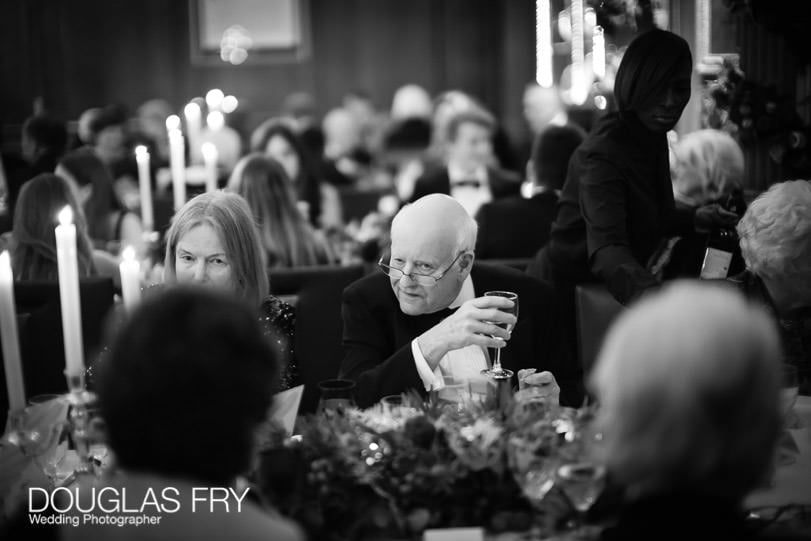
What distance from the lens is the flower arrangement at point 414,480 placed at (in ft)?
5.56

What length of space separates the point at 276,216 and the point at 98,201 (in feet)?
3.91

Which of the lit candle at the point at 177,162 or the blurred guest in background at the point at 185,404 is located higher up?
the lit candle at the point at 177,162

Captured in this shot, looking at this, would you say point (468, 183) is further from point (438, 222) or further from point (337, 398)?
point (337, 398)

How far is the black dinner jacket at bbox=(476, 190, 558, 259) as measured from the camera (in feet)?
15.1

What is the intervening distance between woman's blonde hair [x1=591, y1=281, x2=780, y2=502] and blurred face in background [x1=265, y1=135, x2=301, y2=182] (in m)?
5.27

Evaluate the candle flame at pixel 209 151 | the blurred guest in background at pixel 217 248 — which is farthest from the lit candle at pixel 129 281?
the candle flame at pixel 209 151

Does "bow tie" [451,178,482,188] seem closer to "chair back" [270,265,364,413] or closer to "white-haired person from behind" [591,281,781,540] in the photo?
"chair back" [270,265,364,413]

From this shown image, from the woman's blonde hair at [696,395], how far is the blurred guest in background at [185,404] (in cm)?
46

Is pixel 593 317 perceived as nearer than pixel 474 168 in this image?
Yes

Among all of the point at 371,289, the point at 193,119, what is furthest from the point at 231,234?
the point at 193,119

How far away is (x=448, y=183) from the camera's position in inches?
219

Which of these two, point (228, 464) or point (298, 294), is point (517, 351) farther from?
point (228, 464)

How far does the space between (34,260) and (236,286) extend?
4.46ft

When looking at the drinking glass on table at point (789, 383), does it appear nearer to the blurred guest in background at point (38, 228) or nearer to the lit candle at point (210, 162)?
the blurred guest in background at point (38, 228)
